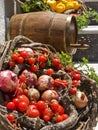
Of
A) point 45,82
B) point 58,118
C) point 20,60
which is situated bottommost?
point 58,118

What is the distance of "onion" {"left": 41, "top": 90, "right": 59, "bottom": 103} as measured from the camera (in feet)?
7.07

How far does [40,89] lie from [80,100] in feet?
0.75

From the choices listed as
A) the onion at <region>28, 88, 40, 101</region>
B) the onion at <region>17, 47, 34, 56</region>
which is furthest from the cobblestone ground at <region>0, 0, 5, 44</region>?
the onion at <region>28, 88, 40, 101</region>

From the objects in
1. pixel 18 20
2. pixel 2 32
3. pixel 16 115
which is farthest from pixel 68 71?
pixel 2 32

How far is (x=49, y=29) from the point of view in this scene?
9.73 feet

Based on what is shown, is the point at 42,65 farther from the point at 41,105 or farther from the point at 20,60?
the point at 41,105

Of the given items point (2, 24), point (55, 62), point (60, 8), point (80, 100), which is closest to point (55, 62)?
point (55, 62)

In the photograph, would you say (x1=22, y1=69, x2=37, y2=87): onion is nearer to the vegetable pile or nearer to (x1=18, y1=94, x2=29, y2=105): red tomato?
the vegetable pile

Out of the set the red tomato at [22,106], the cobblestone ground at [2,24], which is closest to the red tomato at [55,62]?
the red tomato at [22,106]

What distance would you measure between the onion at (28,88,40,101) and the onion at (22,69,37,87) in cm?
6

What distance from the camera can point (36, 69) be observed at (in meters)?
2.31

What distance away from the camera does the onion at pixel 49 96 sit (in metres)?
2.15

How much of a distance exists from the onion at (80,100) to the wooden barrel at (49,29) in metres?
0.79

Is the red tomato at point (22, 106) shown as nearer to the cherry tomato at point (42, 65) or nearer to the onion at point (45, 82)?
the onion at point (45, 82)
